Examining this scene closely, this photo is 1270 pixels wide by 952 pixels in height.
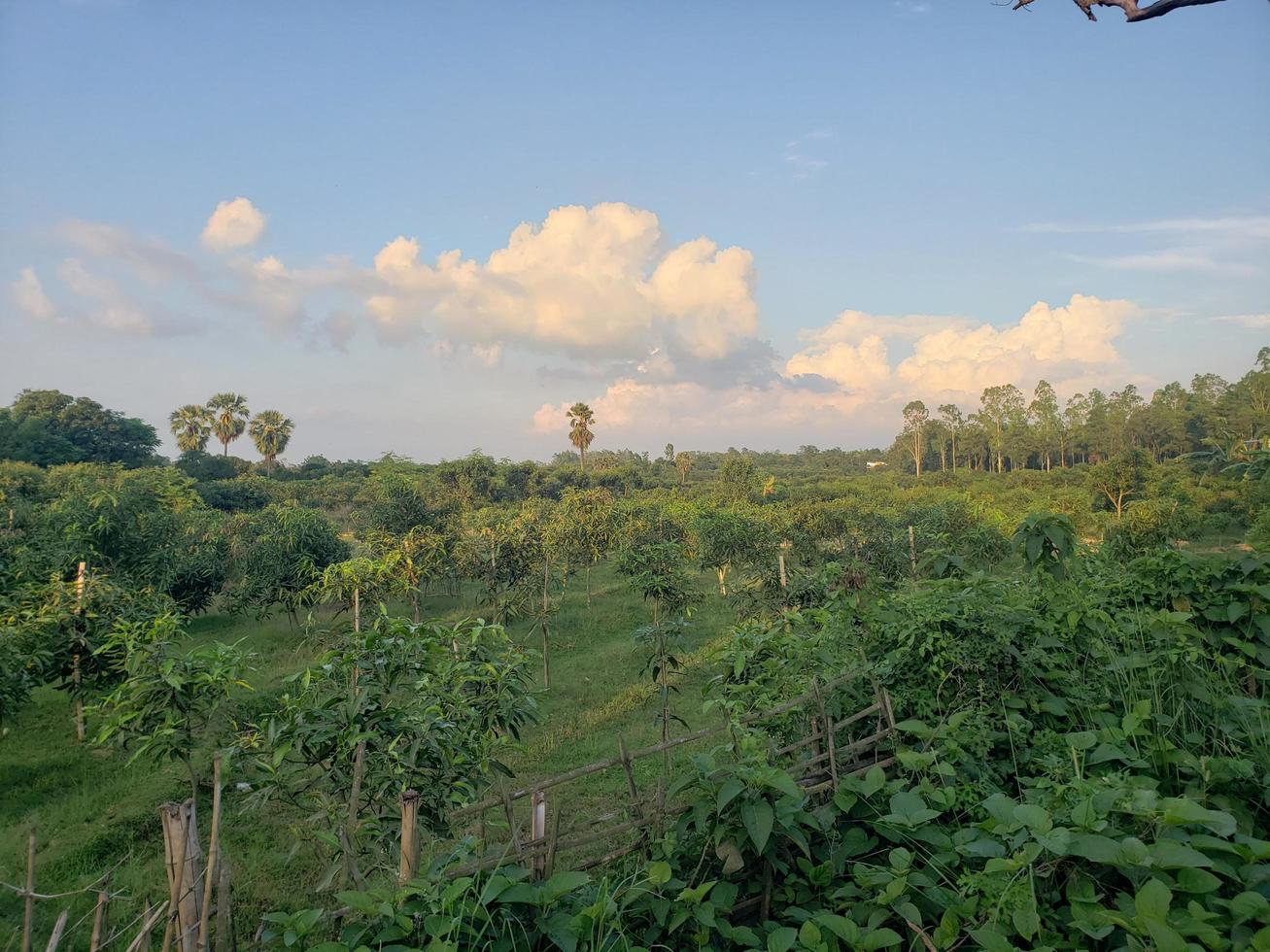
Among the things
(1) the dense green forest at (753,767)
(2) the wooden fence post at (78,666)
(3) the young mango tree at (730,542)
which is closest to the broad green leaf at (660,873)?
(1) the dense green forest at (753,767)

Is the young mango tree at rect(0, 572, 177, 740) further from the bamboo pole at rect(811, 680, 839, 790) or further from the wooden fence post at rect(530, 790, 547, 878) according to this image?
the bamboo pole at rect(811, 680, 839, 790)

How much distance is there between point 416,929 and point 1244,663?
401cm

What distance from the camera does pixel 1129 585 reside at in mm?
4199

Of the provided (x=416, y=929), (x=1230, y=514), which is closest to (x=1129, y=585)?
(x=416, y=929)

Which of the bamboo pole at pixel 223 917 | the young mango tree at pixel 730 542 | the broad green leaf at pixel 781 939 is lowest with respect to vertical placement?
the young mango tree at pixel 730 542

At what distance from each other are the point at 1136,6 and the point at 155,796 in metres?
10.4

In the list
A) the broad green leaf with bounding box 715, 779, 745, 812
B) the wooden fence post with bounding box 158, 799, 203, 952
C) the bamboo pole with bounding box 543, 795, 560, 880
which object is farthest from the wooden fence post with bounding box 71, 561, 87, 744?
the broad green leaf with bounding box 715, 779, 745, 812

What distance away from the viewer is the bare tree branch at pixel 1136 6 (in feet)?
13.3

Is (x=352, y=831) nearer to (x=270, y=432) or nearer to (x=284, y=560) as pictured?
(x=284, y=560)

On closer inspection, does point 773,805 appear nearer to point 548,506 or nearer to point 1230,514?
point 548,506

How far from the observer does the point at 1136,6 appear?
167 inches

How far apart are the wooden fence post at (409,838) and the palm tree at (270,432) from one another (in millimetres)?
49100

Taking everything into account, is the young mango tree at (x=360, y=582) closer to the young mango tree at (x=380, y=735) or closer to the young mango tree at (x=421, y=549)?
the young mango tree at (x=421, y=549)

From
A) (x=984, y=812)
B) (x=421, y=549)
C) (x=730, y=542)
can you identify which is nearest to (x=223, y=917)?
(x=984, y=812)
